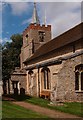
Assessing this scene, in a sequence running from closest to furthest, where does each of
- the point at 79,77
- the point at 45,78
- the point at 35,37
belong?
the point at 79,77 < the point at 45,78 < the point at 35,37

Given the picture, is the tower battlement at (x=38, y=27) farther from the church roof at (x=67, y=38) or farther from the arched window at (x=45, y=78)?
the arched window at (x=45, y=78)

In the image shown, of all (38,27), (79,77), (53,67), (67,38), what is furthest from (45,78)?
(38,27)

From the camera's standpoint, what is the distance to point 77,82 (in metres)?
22.8

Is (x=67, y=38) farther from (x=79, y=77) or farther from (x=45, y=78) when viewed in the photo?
(x=79, y=77)

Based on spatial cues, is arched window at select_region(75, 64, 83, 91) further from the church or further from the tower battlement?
the tower battlement

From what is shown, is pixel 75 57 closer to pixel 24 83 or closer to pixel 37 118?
pixel 37 118

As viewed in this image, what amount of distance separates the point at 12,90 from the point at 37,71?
779 cm

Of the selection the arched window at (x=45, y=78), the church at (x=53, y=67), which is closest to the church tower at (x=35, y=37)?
the church at (x=53, y=67)

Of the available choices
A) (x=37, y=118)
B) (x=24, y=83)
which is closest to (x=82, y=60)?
(x=37, y=118)

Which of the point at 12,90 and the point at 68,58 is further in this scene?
the point at 12,90

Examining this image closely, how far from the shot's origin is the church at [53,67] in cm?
2211

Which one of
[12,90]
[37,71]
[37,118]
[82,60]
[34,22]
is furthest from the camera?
[34,22]

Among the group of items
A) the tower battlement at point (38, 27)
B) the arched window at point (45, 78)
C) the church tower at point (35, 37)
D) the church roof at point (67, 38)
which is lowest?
the arched window at point (45, 78)

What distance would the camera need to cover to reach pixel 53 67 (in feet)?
88.0
